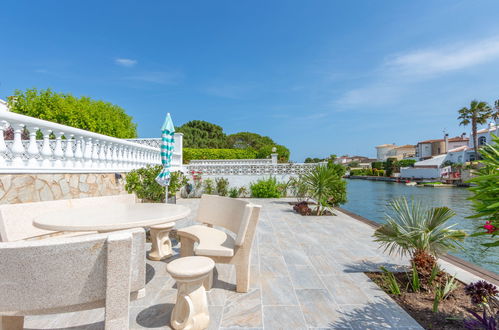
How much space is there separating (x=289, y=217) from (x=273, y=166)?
216 inches

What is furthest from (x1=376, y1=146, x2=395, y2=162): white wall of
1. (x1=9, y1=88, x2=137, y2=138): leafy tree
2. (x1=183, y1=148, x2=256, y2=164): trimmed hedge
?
(x1=9, y1=88, x2=137, y2=138): leafy tree

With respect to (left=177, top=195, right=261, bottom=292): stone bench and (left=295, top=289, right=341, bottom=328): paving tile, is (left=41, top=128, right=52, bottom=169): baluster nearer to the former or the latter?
(left=177, top=195, right=261, bottom=292): stone bench

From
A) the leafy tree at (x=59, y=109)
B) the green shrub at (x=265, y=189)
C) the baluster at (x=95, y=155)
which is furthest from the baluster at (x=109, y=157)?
the leafy tree at (x=59, y=109)

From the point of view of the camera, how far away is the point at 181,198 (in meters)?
11.6

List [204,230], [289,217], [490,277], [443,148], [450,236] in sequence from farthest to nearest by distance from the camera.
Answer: [443,148], [289,217], [204,230], [490,277], [450,236]

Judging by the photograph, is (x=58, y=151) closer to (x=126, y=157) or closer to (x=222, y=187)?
(x=126, y=157)

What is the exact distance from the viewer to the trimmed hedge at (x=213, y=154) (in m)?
20.0

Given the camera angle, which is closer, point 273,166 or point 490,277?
point 490,277

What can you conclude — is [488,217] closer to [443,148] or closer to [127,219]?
[127,219]

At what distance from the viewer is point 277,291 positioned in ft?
9.32

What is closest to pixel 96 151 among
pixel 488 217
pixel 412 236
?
pixel 412 236

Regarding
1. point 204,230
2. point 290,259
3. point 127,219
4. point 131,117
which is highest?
point 131,117

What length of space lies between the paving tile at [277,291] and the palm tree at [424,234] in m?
1.27

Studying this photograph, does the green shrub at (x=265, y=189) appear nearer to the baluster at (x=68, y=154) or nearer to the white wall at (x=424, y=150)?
the baluster at (x=68, y=154)
